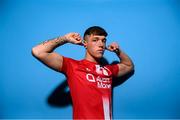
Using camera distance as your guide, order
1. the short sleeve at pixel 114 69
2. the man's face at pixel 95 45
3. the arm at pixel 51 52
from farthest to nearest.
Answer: the short sleeve at pixel 114 69, the man's face at pixel 95 45, the arm at pixel 51 52

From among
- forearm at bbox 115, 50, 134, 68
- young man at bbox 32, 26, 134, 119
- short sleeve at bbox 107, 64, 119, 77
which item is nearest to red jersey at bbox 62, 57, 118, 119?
young man at bbox 32, 26, 134, 119

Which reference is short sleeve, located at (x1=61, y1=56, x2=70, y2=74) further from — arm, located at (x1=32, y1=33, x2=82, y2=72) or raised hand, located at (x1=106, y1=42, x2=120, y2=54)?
raised hand, located at (x1=106, y1=42, x2=120, y2=54)

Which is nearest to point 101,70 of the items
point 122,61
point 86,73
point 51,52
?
point 86,73

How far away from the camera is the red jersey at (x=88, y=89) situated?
1584 millimetres

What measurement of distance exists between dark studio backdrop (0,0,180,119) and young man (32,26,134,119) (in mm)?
250

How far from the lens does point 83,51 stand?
6.31ft

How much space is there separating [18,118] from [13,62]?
40cm

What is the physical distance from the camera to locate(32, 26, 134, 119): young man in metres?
1.57

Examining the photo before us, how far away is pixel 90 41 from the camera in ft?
5.53

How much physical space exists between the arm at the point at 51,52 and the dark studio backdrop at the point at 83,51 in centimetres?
32

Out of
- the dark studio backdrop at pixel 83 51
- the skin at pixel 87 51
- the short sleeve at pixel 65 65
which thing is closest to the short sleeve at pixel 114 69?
the skin at pixel 87 51

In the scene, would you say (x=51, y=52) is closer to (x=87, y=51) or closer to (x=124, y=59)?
(x=87, y=51)

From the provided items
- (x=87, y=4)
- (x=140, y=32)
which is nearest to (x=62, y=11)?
(x=87, y=4)

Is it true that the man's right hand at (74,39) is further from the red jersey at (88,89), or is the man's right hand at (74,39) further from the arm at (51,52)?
the red jersey at (88,89)
